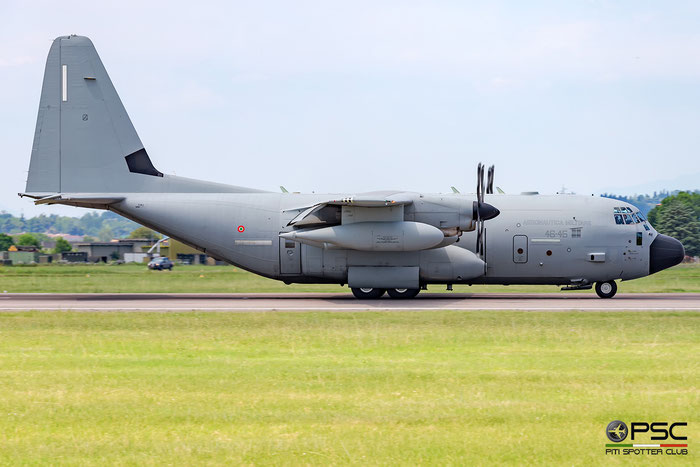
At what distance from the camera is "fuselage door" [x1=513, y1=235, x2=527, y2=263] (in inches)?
1201

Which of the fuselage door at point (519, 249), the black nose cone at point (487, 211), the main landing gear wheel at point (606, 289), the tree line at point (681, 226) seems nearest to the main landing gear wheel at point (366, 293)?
the black nose cone at point (487, 211)

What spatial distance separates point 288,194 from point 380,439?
2273 centimetres

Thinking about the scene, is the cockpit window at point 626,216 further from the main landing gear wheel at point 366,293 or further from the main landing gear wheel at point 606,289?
the main landing gear wheel at point 366,293

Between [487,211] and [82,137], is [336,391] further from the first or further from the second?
[82,137]

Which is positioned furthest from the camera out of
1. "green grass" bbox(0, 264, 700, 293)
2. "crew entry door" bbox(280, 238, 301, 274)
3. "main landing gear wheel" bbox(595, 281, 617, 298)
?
"green grass" bbox(0, 264, 700, 293)

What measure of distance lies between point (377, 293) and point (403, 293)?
1069mm

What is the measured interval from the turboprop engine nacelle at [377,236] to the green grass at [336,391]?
25.4ft

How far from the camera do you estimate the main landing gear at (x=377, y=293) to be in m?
30.7

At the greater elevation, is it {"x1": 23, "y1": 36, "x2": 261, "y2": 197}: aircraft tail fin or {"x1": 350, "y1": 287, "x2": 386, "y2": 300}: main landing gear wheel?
{"x1": 23, "y1": 36, "x2": 261, "y2": 197}: aircraft tail fin

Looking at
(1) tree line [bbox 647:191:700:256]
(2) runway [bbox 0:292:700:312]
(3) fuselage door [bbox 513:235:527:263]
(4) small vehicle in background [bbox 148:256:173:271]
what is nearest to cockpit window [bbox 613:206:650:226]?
(2) runway [bbox 0:292:700:312]

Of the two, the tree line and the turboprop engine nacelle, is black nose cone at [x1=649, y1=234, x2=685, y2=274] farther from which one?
the tree line

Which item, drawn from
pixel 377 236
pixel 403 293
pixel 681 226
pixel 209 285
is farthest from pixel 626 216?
pixel 681 226

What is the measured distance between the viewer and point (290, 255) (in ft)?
101

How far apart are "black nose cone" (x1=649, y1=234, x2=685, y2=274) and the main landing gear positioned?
32.1 feet
